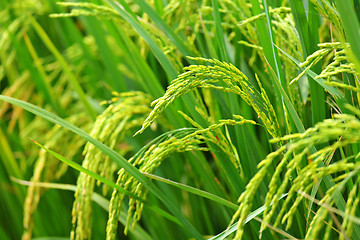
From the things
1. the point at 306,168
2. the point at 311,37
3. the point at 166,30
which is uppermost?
the point at 166,30

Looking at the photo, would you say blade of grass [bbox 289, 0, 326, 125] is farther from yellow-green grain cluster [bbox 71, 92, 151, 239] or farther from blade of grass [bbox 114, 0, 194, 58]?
yellow-green grain cluster [bbox 71, 92, 151, 239]

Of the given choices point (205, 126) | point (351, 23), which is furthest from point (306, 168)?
point (205, 126)

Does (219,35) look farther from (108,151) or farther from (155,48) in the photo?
(108,151)

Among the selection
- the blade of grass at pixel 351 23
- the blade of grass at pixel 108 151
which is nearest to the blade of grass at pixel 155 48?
the blade of grass at pixel 108 151

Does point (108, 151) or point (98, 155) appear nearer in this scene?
point (108, 151)

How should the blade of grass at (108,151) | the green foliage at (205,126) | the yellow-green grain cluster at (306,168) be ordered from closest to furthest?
the yellow-green grain cluster at (306,168)
the green foliage at (205,126)
the blade of grass at (108,151)

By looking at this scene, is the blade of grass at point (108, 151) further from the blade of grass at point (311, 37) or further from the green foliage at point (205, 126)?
the blade of grass at point (311, 37)

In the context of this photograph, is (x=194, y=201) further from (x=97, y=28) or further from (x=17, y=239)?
(x=17, y=239)

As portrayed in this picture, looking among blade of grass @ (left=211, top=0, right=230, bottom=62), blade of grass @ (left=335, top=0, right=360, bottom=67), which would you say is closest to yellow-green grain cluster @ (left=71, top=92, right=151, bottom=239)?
blade of grass @ (left=211, top=0, right=230, bottom=62)

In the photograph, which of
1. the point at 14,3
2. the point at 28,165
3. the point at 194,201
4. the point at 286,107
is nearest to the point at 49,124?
the point at 28,165
